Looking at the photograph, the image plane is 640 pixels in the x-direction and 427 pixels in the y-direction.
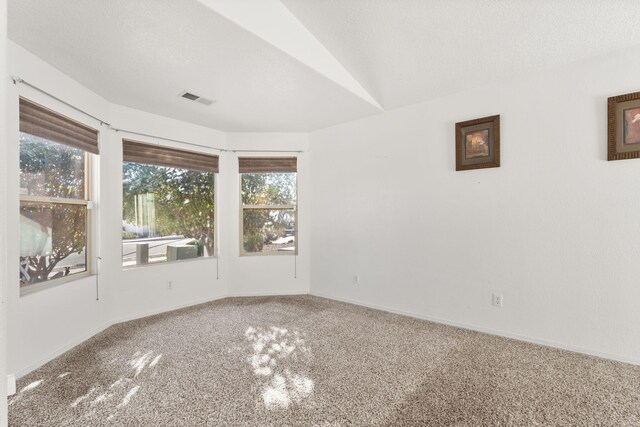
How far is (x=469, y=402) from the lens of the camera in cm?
190

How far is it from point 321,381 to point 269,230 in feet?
9.00

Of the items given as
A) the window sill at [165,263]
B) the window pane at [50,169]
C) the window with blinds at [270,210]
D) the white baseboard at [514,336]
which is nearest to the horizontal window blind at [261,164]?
→ the window with blinds at [270,210]

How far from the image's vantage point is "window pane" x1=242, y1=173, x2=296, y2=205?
4.60 m

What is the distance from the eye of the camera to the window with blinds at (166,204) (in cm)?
362

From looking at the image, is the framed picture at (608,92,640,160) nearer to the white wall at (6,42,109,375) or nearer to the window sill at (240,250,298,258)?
the window sill at (240,250,298,258)

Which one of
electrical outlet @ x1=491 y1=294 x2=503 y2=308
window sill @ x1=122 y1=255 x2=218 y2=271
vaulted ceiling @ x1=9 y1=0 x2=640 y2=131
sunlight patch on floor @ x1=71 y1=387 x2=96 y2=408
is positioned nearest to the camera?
sunlight patch on floor @ x1=71 y1=387 x2=96 y2=408

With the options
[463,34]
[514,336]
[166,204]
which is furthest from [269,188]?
[514,336]

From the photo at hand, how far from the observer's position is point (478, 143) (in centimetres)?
311

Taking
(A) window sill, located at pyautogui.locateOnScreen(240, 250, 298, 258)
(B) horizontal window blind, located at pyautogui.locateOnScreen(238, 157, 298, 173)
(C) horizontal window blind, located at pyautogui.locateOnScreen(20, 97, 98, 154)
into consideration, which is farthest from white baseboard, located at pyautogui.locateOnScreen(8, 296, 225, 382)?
(B) horizontal window blind, located at pyautogui.locateOnScreen(238, 157, 298, 173)

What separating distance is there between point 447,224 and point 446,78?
1.46m

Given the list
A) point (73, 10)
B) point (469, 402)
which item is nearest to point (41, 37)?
point (73, 10)

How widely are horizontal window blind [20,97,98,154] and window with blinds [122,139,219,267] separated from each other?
1.63ft

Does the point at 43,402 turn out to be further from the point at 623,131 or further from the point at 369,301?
the point at 623,131

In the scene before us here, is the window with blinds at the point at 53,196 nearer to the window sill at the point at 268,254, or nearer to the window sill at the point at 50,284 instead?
the window sill at the point at 50,284
